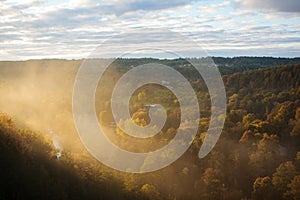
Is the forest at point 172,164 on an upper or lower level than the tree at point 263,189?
upper

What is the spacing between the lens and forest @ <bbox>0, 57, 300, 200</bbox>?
17062mm

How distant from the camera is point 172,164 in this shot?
33.5m

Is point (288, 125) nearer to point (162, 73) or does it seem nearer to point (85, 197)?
point (85, 197)

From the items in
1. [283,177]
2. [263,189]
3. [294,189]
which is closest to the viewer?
[294,189]

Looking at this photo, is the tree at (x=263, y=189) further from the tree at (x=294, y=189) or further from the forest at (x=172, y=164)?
the tree at (x=294, y=189)

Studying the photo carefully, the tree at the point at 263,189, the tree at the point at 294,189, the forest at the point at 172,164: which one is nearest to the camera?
the forest at the point at 172,164

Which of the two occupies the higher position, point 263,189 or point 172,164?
point 172,164

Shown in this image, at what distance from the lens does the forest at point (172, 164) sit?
17062 mm

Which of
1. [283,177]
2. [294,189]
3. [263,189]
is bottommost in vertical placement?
[263,189]

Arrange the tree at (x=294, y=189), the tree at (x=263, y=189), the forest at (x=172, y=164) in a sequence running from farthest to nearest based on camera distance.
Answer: the tree at (x=263, y=189), the tree at (x=294, y=189), the forest at (x=172, y=164)

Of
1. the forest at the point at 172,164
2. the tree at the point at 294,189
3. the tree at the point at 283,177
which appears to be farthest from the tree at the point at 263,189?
the tree at the point at 294,189

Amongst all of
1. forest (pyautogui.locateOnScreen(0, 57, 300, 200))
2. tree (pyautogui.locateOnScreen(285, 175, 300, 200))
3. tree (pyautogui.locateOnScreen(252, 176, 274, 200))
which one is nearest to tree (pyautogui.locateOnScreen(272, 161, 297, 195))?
forest (pyautogui.locateOnScreen(0, 57, 300, 200))

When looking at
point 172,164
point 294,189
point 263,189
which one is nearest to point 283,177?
point 263,189

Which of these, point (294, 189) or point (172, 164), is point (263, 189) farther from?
point (172, 164)
